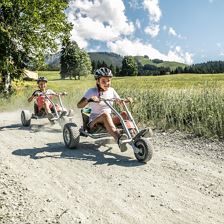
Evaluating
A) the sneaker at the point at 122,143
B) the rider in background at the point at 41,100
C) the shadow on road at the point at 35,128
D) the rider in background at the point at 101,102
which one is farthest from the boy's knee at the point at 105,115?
the rider in background at the point at 41,100

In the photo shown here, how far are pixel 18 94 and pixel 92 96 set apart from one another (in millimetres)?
15867

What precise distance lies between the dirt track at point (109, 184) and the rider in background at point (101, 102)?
0.59m

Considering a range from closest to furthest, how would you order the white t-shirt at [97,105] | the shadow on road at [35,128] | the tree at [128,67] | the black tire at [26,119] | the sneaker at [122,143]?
1. the sneaker at [122,143]
2. the white t-shirt at [97,105]
3. the shadow on road at [35,128]
4. the black tire at [26,119]
5. the tree at [128,67]

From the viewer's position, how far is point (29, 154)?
754cm

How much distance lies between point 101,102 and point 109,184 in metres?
2.70

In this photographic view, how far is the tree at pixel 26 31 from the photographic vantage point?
73.0 ft

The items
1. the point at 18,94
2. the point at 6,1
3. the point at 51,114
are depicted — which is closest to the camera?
the point at 51,114

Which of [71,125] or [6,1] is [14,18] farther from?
[71,125]

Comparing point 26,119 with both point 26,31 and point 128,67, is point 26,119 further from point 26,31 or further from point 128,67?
point 128,67

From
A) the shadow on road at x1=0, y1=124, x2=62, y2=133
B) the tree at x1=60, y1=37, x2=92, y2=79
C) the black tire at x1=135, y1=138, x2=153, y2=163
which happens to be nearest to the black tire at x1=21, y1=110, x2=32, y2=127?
the shadow on road at x1=0, y1=124, x2=62, y2=133

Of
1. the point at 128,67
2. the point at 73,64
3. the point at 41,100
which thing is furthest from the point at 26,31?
the point at 128,67

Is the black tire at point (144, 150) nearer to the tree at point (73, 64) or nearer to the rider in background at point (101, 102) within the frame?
the rider in background at point (101, 102)

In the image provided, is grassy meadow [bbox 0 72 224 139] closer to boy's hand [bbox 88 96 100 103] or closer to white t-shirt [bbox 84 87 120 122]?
white t-shirt [bbox 84 87 120 122]

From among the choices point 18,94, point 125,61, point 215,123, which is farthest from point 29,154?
point 125,61
